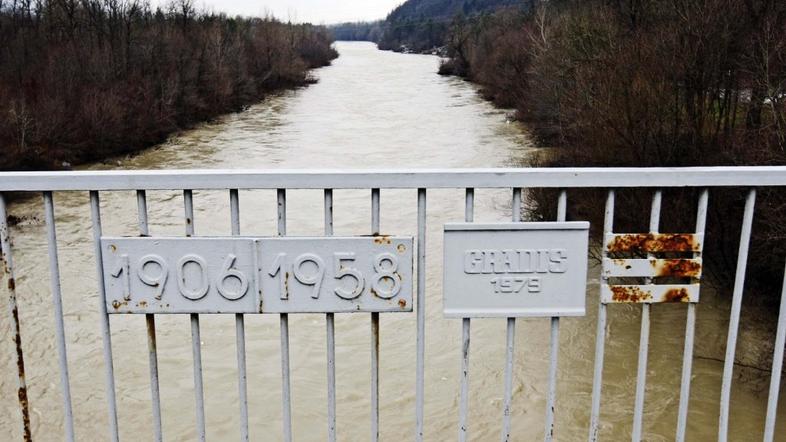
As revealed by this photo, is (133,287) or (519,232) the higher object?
(519,232)

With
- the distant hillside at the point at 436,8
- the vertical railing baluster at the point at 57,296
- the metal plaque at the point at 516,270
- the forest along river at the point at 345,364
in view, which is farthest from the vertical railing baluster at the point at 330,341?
the distant hillside at the point at 436,8

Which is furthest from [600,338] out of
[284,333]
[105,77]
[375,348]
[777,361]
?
[105,77]

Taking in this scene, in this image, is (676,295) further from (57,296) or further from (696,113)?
(696,113)

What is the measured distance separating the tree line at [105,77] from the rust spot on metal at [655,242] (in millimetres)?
16483

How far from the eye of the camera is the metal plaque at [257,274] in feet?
7.25

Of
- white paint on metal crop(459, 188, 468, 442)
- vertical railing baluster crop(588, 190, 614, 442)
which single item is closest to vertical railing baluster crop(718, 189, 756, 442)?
vertical railing baluster crop(588, 190, 614, 442)

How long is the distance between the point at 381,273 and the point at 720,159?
917 cm

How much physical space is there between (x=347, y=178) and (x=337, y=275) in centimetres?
32

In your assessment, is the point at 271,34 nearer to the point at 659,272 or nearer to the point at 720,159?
the point at 720,159

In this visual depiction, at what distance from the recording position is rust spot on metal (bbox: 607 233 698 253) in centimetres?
223

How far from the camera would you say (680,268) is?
2250 mm

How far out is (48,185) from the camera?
6.93ft

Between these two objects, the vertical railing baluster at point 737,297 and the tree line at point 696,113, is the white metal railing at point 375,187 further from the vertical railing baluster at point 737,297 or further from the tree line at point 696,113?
the tree line at point 696,113

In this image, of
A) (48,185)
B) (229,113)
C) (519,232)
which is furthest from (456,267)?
(229,113)
